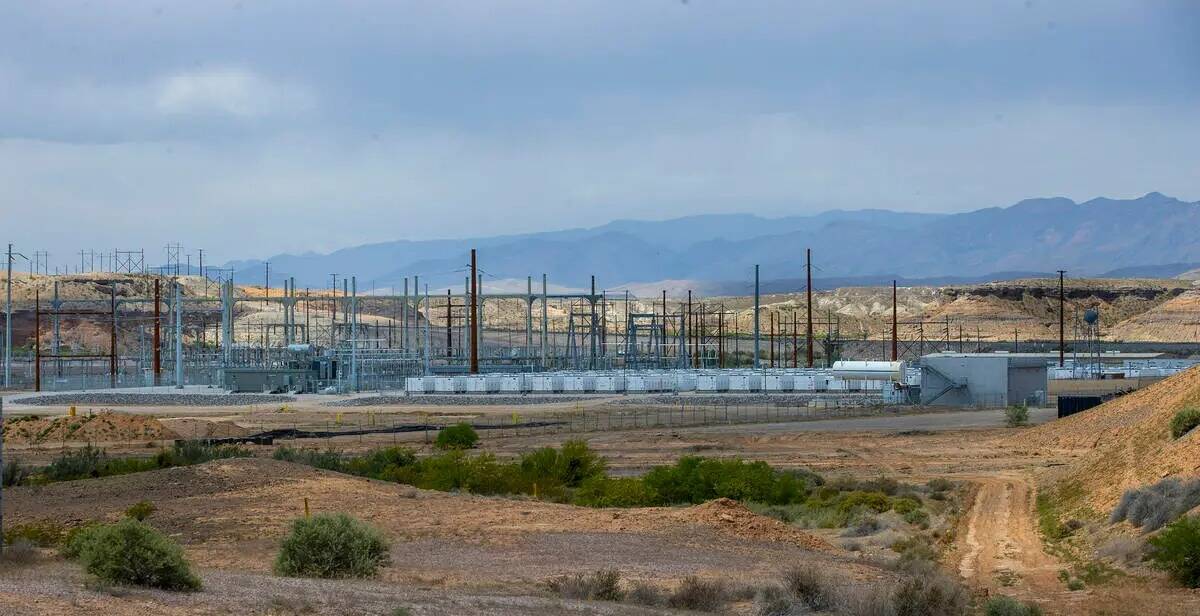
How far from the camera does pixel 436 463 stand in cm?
3459

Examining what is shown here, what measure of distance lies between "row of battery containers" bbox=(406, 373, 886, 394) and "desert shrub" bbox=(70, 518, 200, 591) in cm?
6406

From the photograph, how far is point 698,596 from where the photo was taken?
17469mm

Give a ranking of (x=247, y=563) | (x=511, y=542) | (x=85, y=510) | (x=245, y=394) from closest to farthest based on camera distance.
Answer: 1. (x=247, y=563)
2. (x=511, y=542)
3. (x=85, y=510)
4. (x=245, y=394)

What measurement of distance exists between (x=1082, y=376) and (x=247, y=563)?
7853 centimetres

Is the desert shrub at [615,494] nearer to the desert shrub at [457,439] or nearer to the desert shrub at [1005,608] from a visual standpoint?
the desert shrub at [1005,608]

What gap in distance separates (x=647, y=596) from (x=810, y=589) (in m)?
2.00

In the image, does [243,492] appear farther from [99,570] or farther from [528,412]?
[528,412]

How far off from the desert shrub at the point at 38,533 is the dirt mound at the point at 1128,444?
1892 centimetres

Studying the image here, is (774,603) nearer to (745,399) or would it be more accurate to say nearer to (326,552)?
(326,552)

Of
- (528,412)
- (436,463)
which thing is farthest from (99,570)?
(528,412)

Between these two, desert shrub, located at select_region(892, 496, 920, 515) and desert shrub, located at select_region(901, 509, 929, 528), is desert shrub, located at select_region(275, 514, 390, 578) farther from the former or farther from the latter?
desert shrub, located at select_region(892, 496, 920, 515)

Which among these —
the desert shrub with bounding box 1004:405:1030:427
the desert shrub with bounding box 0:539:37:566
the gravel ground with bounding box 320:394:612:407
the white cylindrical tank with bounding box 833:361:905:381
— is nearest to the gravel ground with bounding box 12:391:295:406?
the gravel ground with bounding box 320:394:612:407

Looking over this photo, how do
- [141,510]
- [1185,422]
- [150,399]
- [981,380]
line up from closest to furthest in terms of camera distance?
[141,510] < [1185,422] < [981,380] < [150,399]

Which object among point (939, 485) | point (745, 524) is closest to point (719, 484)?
point (745, 524)
